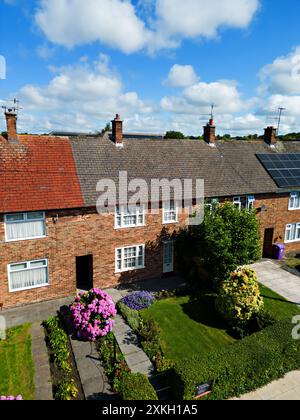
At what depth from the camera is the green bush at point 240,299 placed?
14820mm

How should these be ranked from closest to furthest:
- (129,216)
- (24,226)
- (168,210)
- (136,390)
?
(136,390)
(24,226)
(129,216)
(168,210)

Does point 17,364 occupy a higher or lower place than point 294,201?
lower

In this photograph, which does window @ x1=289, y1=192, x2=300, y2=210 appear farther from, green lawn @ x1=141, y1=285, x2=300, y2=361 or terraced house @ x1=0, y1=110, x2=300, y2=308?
green lawn @ x1=141, y1=285, x2=300, y2=361

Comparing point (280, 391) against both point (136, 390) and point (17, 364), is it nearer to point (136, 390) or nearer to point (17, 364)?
point (136, 390)

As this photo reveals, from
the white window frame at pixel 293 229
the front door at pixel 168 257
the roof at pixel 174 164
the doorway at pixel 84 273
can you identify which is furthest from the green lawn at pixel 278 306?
the doorway at pixel 84 273

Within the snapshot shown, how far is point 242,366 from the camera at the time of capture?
1136 cm

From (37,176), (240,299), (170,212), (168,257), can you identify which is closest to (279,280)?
(240,299)

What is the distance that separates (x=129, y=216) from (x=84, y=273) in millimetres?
5148

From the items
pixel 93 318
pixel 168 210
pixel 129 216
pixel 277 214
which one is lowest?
pixel 93 318

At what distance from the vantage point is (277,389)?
1182cm

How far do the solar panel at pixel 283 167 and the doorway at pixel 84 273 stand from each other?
50.8ft
